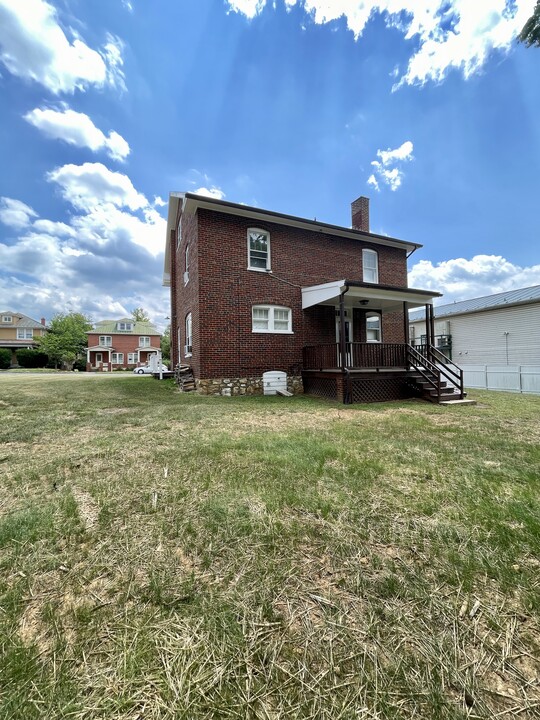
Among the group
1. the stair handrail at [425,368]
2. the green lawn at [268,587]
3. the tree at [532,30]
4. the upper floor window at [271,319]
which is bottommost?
the green lawn at [268,587]

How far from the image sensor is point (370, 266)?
47.9 feet

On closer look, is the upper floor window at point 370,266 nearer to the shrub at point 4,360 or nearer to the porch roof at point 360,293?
the porch roof at point 360,293

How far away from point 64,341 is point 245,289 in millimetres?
40172

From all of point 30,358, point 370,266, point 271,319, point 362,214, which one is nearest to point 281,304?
point 271,319

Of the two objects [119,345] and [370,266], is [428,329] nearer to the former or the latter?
[370,266]

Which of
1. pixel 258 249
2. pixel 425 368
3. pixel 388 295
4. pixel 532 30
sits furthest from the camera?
pixel 258 249

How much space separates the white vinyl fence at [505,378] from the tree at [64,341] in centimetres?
4565

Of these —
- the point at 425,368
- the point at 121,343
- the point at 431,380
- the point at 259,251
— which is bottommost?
the point at 431,380

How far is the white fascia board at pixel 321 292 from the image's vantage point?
10.5 metres

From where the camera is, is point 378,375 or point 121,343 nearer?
point 378,375

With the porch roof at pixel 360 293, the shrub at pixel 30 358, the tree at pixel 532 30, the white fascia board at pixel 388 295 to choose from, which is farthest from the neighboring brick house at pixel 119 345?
the tree at pixel 532 30

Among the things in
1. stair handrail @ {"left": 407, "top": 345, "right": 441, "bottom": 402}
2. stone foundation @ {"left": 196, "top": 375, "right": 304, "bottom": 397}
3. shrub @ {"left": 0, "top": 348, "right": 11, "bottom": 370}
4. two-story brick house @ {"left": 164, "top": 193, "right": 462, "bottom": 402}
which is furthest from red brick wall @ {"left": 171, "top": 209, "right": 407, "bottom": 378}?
shrub @ {"left": 0, "top": 348, "right": 11, "bottom": 370}

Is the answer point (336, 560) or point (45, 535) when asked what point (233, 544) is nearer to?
point (336, 560)

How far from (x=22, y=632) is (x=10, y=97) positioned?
20.8m
